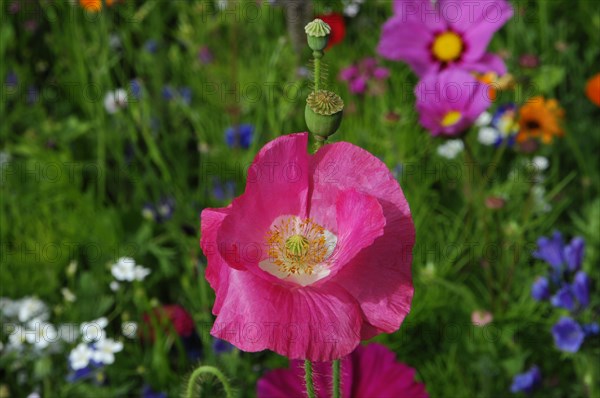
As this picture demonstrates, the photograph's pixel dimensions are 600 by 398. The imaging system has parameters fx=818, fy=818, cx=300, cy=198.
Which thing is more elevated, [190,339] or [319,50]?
[319,50]

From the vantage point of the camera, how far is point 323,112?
72 centimetres

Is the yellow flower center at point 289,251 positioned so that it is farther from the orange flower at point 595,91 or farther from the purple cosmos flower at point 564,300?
the orange flower at point 595,91

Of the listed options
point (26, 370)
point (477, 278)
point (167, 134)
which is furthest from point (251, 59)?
point (26, 370)

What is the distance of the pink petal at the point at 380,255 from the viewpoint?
0.74m

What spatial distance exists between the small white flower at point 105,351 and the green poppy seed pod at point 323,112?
81cm

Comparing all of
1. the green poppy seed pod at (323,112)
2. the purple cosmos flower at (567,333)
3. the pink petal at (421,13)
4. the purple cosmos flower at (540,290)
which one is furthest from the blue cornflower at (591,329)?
the green poppy seed pod at (323,112)

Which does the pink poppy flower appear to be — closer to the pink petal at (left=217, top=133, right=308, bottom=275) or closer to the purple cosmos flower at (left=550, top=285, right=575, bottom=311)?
the purple cosmos flower at (left=550, top=285, right=575, bottom=311)

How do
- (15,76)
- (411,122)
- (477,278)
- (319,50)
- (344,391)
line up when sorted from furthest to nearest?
(15,76), (411,122), (477,278), (344,391), (319,50)

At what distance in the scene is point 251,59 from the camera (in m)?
2.29

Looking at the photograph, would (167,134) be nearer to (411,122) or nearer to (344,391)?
(411,122)

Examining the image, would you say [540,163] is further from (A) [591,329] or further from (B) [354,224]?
(B) [354,224]

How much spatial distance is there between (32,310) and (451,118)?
0.90 meters

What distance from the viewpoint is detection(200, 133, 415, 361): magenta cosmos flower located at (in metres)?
0.70

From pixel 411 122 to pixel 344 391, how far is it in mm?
1123
